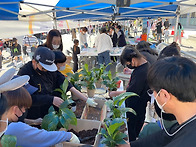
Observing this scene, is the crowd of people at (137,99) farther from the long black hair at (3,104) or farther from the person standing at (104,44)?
the person standing at (104,44)

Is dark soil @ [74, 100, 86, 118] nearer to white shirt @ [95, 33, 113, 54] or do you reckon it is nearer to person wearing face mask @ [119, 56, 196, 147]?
person wearing face mask @ [119, 56, 196, 147]

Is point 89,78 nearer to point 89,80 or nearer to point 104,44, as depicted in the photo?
point 89,80

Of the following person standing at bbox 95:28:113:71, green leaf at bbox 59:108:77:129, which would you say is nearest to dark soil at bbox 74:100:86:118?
green leaf at bbox 59:108:77:129

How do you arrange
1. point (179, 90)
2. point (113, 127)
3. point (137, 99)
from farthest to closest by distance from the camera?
point (137, 99)
point (113, 127)
point (179, 90)

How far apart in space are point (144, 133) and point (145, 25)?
10.1m

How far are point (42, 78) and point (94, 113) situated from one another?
2.16ft

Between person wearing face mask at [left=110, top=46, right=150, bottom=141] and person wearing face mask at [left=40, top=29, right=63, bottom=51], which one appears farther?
person wearing face mask at [left=40, top=29, right=63, bottom=51]

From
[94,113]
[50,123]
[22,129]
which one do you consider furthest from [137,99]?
[22,129]

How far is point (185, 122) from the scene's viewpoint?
31.3 inches

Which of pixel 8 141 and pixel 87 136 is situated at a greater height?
pixel 8 141

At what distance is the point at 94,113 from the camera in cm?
180

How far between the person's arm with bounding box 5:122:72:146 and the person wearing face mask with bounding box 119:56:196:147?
0.69 metres

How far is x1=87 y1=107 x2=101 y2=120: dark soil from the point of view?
173cm

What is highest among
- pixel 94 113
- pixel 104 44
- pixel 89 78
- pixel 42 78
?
pixel 104 44
